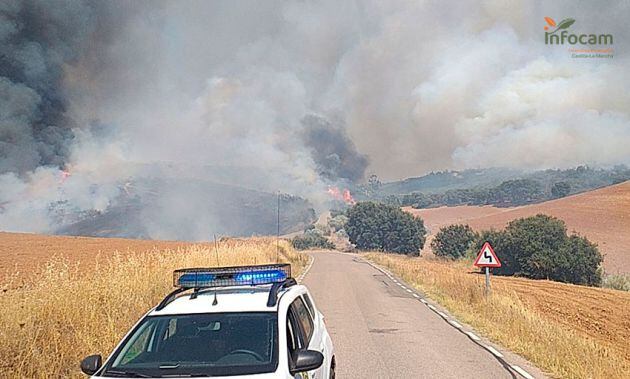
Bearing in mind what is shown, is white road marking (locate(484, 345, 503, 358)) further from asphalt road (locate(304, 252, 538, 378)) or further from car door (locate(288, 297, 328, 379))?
car door (locate(288, 297, 328, 379))

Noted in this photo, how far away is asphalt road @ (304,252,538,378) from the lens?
8.84m

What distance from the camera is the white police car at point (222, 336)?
4582 mm

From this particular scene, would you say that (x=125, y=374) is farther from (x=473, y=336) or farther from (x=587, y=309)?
(x=587, y=309)

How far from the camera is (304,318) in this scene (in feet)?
19.7

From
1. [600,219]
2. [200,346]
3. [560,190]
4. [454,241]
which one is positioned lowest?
[200,346]

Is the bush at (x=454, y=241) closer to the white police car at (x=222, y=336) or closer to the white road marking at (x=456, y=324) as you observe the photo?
the white road marking at (x=456, y=324)

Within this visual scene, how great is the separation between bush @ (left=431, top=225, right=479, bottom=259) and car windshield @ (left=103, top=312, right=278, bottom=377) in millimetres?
70165

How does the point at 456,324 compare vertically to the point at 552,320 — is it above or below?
above


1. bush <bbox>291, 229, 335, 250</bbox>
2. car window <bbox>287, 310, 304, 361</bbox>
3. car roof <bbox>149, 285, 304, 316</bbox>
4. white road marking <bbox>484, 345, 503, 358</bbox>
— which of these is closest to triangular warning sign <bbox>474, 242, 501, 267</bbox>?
white road marking <bbox>484, 345, 503, 358</bbox>

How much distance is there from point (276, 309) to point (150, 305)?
7627 millimetres

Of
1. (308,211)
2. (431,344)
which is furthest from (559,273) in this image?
(308,211)

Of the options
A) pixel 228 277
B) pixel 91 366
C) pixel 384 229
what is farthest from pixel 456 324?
pixel 384 229

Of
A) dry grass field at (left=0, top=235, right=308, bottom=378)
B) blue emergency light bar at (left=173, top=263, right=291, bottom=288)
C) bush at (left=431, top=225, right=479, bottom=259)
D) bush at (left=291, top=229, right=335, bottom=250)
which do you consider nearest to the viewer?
blue emergency light bar at (left=173, top=263, right=291, bottom=288)

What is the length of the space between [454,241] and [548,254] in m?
29.2
